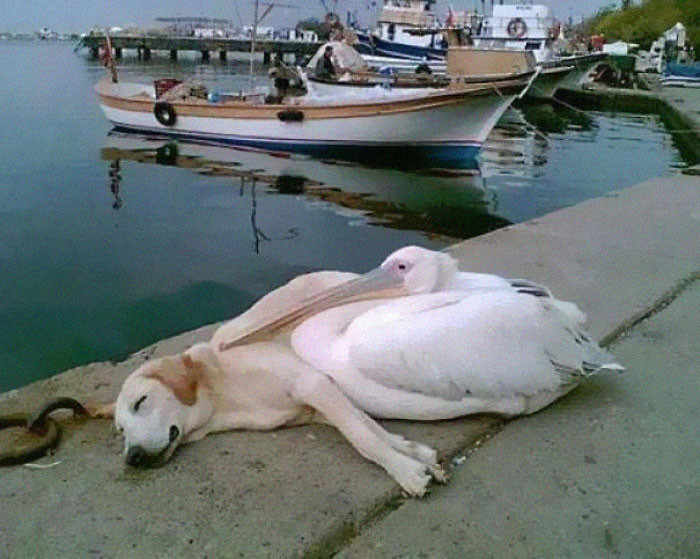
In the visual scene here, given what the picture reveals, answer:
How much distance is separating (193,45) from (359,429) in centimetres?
5929

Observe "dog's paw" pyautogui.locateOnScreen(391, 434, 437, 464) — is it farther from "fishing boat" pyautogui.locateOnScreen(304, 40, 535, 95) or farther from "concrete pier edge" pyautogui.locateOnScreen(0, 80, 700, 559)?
"fishing boat" pyautogui.locateOnScreen(304, 40, 535, 95)

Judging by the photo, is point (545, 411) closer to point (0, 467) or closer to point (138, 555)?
point (138, 555)

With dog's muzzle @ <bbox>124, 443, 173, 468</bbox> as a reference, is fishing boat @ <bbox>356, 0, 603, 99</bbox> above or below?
above

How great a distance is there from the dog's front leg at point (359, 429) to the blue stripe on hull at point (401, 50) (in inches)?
1098

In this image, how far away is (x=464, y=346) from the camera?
2039mm

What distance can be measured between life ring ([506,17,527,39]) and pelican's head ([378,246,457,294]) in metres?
29.3

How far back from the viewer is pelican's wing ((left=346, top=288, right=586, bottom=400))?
2.03m

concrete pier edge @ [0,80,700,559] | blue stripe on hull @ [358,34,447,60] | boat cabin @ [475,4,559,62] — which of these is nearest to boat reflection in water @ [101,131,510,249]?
concrete pier edge @ [0,80,700,559]

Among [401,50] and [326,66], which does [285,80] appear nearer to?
[326,66]

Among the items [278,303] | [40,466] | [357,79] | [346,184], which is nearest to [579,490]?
[278,303]

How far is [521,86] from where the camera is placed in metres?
12.5

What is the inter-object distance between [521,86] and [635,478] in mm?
11329

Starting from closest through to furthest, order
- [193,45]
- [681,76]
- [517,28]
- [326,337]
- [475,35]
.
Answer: [326,337]
[681,76]
[517,28]
[475,35]
[193,45]

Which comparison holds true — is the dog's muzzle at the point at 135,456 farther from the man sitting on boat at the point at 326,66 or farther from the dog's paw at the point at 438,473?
the man sitting on boat at the point at 326,66
